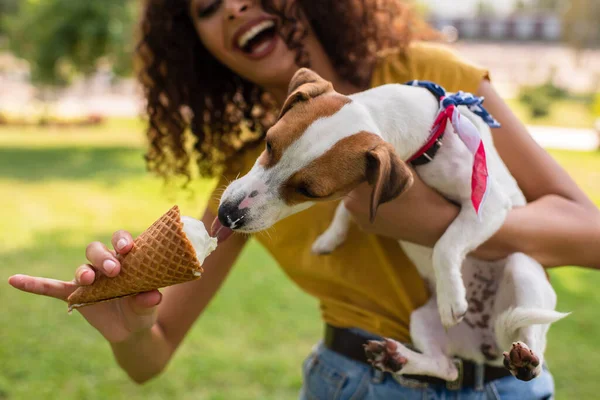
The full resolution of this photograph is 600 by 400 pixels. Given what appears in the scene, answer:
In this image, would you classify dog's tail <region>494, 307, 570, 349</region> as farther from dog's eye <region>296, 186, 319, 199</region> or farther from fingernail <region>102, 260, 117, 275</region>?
fingernail <region>102, 260, 117, 275</region>

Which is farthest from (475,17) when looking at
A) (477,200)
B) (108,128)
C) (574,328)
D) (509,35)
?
(477,200)

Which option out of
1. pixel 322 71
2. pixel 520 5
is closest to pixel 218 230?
pixel 322 71

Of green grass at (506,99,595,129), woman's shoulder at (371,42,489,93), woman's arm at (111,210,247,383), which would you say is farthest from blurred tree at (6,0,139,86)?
woman's shoulder at (371,42,489,93)

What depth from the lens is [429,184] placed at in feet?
5.51

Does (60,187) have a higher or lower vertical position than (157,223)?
lower

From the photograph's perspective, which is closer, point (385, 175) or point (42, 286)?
point (385, 175)

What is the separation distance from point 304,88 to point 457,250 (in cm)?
56

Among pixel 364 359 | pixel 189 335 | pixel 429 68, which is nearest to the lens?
pixel 364 359

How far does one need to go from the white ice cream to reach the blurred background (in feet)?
3.47

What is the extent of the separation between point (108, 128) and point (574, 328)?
15.6 metres

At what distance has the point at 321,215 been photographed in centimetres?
209

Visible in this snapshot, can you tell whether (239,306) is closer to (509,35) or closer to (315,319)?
(315,319)

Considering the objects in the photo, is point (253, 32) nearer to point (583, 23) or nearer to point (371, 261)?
point (371, 261)

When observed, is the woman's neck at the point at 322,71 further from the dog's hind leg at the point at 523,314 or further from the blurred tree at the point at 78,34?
the blurred tree at the point at 78,34
